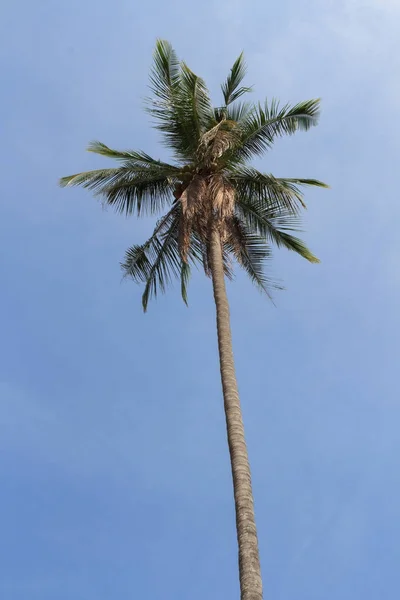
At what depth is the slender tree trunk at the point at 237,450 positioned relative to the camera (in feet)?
34.7

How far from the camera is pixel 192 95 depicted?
17859mm

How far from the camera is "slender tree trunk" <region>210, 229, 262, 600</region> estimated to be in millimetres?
10577

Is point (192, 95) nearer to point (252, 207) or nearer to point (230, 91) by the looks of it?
point (230, 91)

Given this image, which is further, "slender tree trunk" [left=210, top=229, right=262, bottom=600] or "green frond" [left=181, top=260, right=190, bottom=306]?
"green frond" [left=181, top=260, right=190, bottom=306]

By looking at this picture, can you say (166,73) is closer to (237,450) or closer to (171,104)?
(171,104)

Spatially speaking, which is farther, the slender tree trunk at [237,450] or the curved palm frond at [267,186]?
the curved palm frond at [267,186]

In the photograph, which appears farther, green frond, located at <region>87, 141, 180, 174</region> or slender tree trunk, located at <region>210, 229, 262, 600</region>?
green frond, located at <region>87, 141, 180, 174</region>

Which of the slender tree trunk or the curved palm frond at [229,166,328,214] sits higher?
the curved palm frond at [229,166,328,214]

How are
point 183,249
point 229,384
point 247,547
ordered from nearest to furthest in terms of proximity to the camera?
point 247,547 < point 229,384 < point 183,249

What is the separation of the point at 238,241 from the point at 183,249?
2.28 meters

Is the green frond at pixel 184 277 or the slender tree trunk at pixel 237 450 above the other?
the green frond at pixel 184 277

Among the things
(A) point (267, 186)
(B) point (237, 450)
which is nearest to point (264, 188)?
(A) point (267, 186)

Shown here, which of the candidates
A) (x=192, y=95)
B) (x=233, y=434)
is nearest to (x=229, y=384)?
(x=233, y=434)

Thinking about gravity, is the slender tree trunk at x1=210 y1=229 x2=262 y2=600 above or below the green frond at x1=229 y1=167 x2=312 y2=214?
below
